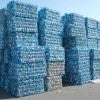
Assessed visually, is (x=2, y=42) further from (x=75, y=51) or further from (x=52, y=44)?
(x=75, y=51)

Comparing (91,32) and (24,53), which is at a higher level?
(91,32)

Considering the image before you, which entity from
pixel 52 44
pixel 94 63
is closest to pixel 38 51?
pixel 52 44

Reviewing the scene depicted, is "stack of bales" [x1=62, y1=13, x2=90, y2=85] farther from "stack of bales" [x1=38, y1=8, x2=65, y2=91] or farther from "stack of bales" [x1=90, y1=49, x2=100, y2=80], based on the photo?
Result: "stack of bales" [x1=38, y1=8, x2=65, y2=91]

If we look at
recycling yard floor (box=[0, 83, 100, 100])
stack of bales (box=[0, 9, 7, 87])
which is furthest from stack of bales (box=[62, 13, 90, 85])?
stack of bales (box=[0, 9, 7, 87])

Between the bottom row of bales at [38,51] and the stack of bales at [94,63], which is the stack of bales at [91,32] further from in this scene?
the bottom row of bales at [38,51]

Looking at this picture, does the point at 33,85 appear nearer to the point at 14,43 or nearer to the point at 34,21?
the point at 14,43

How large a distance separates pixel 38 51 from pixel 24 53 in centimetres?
89

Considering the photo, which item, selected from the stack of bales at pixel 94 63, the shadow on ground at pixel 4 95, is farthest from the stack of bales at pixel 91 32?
the shadow on ground at pixel 4 95

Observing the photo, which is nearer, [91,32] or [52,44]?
[52,44]

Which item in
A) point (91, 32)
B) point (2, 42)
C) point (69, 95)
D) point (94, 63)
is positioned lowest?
point (69, 95)

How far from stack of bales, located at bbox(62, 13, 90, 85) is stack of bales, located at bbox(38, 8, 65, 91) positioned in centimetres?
115

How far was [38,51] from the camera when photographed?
13.4 meters

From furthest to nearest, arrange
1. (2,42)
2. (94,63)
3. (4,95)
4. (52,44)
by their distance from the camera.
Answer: (94,63) < (52,44) < (2,42) < (4,95)

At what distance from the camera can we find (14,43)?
1348 centimetres
